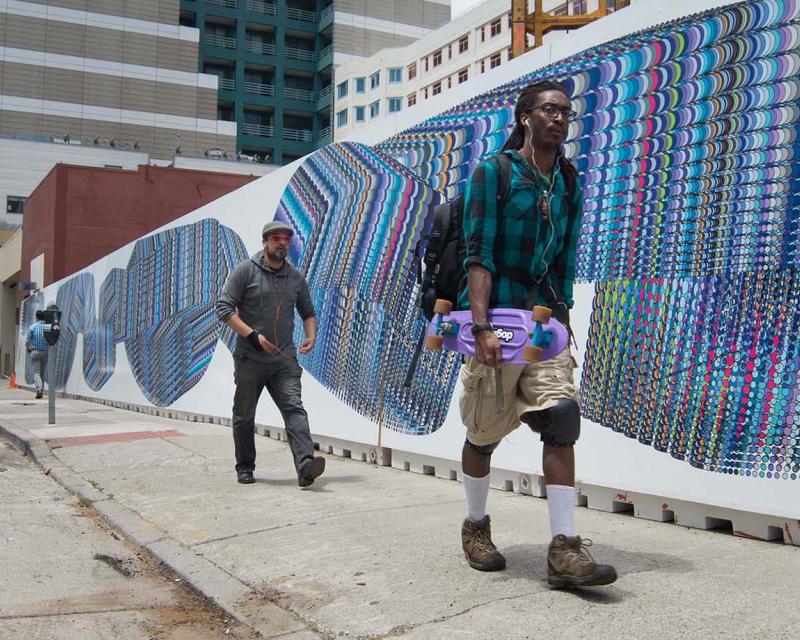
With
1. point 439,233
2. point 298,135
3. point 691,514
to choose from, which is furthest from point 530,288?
point 298,135

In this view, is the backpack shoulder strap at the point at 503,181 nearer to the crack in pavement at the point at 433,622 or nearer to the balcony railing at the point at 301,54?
the crack in pavement at the point at 433,622

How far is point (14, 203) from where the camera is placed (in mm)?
48812

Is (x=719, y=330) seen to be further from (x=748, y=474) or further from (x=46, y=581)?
(x=46, y=581)

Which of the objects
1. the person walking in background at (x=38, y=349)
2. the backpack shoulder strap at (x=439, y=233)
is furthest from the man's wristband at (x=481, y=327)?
the person walking in background at (x=38, y=349)

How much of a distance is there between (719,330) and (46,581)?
3384 millimetres

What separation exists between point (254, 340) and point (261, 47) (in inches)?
2890

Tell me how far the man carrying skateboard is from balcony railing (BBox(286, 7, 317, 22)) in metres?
75.8

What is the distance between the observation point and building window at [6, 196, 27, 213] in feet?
159

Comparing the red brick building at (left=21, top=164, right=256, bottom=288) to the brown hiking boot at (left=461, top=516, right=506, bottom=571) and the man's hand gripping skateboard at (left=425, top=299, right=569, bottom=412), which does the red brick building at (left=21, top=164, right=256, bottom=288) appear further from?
the man's hand gripping skateboard at (left=425, top=299, right=569, bottom=412)

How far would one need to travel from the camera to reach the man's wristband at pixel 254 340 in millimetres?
6109

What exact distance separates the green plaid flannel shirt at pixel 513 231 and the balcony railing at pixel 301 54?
75.6 m

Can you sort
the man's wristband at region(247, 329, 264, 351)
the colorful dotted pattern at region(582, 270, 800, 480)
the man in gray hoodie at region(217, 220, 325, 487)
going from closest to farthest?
the colorful dotted pattern at region(582, 270, 800, 480), the man's wristband at region(247, 329, 264, 351), the man in gray hoodie at region(217, 220, 325, 487)

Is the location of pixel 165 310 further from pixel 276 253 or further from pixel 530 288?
pixel 530 288

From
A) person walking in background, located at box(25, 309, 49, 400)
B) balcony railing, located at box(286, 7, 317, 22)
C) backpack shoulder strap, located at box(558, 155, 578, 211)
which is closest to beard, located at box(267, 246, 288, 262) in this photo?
backpack shoulder strap, located at box(558, 155, 578, 211)
